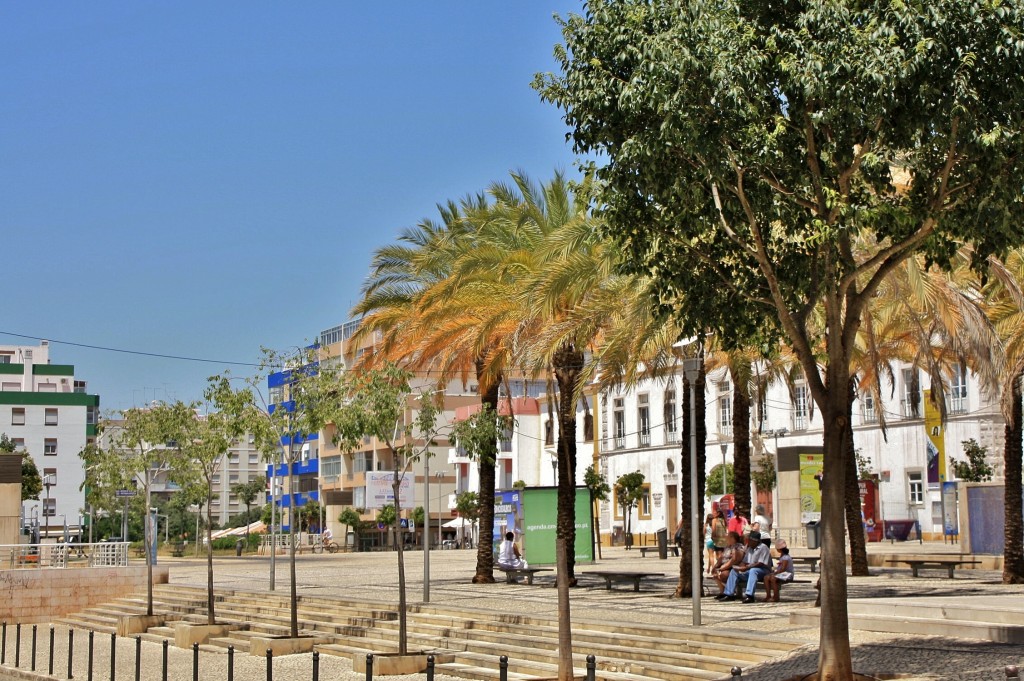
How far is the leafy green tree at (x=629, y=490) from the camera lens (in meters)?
59.9

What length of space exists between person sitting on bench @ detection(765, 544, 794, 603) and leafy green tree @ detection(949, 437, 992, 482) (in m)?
27.2

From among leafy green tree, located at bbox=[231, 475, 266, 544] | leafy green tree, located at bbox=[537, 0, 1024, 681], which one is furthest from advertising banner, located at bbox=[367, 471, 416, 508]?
leafy green tree, located at bbox=[231, 475, 266, 544]

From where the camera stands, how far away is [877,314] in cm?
2291

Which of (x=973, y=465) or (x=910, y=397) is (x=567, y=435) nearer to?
(x=973, y=465)

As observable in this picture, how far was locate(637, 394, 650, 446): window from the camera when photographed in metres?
62.9

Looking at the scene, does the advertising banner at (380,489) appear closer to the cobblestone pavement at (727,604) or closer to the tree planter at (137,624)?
the cobblestone pavement at (727,604)

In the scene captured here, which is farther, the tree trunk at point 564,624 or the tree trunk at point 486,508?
the tree trunk at point 486,508

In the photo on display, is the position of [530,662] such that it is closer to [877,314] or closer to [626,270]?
[626,270]

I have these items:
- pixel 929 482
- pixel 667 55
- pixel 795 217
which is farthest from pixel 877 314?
pixel 929 482

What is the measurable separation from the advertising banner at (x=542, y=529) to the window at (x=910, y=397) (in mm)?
24360

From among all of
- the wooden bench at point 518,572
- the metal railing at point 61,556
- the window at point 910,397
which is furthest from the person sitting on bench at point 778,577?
the window at point 910,397

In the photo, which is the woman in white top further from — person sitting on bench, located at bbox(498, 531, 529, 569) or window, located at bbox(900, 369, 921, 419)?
window, located at bbox(900, 369, 921, 419)

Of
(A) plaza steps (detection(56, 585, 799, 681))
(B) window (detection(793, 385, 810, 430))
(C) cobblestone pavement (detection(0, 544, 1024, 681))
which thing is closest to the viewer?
(C) cobblestone pavement (detection(0, 544, 1024, 681))

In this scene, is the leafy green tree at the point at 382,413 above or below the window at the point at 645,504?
above
